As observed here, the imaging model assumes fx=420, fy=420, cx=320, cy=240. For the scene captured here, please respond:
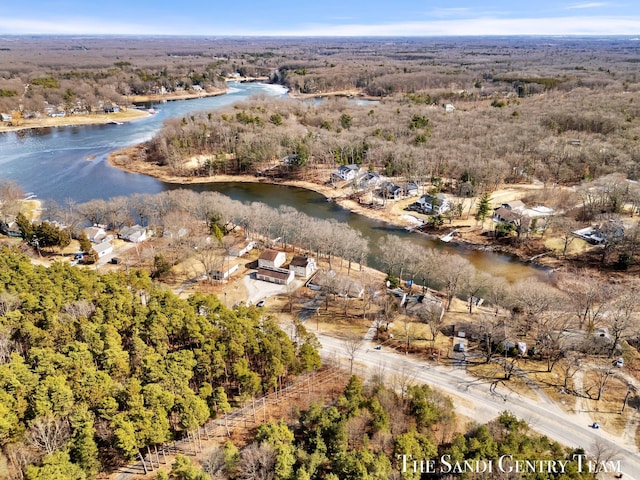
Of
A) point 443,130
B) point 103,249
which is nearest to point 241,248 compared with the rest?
point 103,249

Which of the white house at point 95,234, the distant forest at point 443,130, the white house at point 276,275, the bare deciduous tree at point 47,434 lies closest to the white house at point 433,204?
the distant forest at point 443,130

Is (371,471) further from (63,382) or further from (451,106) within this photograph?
(451,106)

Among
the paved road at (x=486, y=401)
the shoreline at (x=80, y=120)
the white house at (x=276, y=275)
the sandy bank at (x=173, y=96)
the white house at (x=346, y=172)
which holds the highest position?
the sandy bank at (x=173, y=96)

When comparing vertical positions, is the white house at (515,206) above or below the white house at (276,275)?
above

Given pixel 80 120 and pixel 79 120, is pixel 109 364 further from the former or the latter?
pixel 79 120

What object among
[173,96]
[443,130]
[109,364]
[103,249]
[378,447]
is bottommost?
[378,447]

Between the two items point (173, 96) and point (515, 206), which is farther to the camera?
point (173, 96)

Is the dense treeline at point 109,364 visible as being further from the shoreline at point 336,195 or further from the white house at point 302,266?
the shoreline at point 336,195

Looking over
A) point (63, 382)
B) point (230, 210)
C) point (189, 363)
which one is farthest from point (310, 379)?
point (230, 210)
